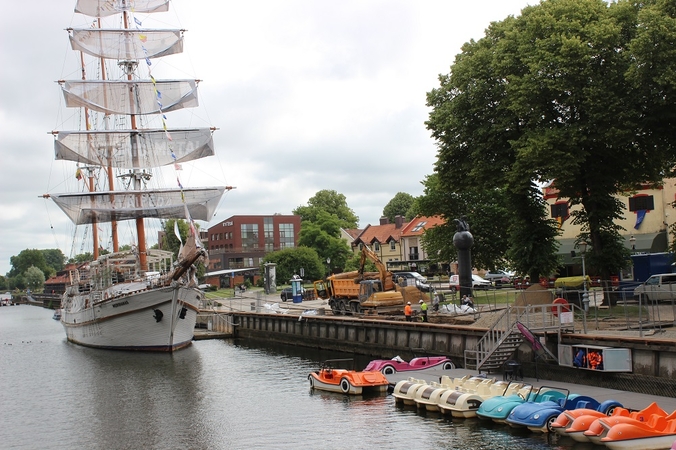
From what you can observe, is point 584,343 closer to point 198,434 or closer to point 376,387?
point 376,387

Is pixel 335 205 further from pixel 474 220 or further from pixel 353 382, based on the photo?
pixel 353 382

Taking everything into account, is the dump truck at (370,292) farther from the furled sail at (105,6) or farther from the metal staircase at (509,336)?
the furled sail at (105,6)

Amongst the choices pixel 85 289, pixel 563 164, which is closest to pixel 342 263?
pixel 85 289

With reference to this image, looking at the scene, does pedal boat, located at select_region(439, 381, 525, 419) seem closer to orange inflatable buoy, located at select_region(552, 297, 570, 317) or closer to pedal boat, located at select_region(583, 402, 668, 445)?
orange inflatable buoy, located at select_region(552, 297, 570, 317)

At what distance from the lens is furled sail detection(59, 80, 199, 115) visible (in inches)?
2604

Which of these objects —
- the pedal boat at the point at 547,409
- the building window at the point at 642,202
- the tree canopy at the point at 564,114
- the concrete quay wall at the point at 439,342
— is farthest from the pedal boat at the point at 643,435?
the building window at the point at 642,202

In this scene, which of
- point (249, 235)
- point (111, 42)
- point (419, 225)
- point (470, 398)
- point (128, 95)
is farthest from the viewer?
point (249, 235)

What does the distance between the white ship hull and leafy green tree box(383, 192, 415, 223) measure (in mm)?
83980

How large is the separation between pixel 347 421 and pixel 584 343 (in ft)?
28.4

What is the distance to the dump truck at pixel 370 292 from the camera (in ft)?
142

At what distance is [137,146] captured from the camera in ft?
218

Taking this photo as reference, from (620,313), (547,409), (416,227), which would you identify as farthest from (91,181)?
(547,409)

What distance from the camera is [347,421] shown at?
23.5 meters

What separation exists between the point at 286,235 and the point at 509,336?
106640 mm
